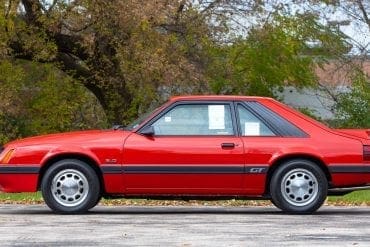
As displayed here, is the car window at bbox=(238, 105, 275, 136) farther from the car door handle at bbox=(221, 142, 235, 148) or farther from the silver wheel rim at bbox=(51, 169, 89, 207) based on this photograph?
the silver wheel rim at bbox=(51, 169, 89, 207)

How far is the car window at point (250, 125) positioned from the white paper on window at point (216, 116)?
23 centimetres

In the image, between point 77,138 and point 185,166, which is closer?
point 185,166

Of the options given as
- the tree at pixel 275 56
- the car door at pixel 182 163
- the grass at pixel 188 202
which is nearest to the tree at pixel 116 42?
the tree at pixel 275 56

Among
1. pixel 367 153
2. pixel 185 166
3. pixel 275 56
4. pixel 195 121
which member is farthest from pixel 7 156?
pixel 275 56

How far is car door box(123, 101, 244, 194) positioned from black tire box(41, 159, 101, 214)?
442 millimetres

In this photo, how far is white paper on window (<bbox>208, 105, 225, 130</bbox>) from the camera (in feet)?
40.6

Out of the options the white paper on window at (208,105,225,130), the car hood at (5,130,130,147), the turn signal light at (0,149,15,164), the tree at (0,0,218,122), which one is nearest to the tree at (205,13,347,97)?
the tree at (0,0,218,122)

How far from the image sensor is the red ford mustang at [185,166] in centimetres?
1209

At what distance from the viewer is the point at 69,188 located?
39.7ft

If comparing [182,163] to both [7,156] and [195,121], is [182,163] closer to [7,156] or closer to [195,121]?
[195,121]

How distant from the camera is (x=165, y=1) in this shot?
76.9 ft

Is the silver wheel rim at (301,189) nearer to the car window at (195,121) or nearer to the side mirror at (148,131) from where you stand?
the car window at (195,121)

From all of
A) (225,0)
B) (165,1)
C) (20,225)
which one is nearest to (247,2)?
(225,0)

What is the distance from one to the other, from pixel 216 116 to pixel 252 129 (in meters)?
0.48
